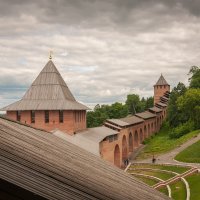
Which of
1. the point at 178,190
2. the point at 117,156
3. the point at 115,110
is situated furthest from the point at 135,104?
the point at 178,190

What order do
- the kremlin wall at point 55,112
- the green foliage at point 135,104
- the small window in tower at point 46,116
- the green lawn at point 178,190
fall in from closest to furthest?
the green lawn at point 178,190 < the kremlin wall at point 55,112 < the small window in tower at point 46,116 < the green foliage at point 135,104

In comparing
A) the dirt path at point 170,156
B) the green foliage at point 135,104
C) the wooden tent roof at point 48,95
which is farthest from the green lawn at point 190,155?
the green foliage at point 135,104

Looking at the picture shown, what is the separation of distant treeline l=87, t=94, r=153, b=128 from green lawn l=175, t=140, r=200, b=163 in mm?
38133

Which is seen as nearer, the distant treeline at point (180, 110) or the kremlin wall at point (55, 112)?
the kremlin wall at point (55, 112)

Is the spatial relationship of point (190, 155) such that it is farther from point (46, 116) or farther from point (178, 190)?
point (46, 116)

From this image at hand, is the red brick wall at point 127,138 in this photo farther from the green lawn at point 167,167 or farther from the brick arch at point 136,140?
the green lawn at point 167,167

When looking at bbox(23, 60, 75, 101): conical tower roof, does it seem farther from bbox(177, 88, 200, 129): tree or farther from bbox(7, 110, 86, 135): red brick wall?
bbox(177, 88, 200, 129): tree

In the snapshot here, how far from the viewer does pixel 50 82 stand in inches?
1179

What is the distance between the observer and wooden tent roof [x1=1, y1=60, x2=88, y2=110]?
27.6 m

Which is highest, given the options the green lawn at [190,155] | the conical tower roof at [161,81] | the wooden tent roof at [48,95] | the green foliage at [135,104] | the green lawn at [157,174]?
the conical tower roof at [161,81]

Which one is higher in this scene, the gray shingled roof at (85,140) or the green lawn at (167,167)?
the gray shingled roof at (85,140)

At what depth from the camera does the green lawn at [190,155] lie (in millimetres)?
32237

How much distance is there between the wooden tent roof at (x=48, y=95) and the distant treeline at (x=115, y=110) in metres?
42.5

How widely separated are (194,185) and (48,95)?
43.6 ft
